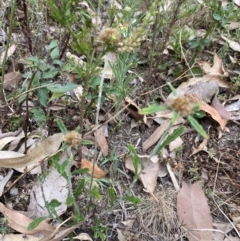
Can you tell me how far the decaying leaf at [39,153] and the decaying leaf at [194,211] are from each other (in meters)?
0.51

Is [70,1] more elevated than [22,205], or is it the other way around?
[70,1]

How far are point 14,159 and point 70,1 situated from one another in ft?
1.98

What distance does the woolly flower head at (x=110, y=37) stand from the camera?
1166 millimetres

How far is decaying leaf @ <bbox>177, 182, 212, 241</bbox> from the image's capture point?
1.66m

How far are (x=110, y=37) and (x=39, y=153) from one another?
67 centimetres

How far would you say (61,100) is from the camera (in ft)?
6.26

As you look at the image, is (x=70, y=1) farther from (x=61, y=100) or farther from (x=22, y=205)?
(x=22, y=205)

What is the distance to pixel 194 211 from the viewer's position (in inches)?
67.2

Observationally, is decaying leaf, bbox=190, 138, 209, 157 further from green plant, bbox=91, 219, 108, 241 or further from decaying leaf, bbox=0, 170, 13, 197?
decaying leaf, bbox=0, 170, 13, 197

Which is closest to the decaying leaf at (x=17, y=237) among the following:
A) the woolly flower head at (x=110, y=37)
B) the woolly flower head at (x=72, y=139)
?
the woolly flower head at (x=72, y=139)

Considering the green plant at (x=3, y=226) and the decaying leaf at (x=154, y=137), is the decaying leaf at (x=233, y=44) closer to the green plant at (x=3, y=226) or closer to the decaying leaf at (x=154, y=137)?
the decaying leaf at (x=154, y=137)

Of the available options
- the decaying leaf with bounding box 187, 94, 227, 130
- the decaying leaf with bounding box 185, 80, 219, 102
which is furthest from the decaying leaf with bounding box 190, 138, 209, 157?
the decaying leaf with bounding box 185, 80, 219, 102

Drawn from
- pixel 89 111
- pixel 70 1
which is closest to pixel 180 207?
pixel 89 111

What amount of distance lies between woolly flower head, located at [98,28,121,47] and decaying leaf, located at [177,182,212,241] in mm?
784
